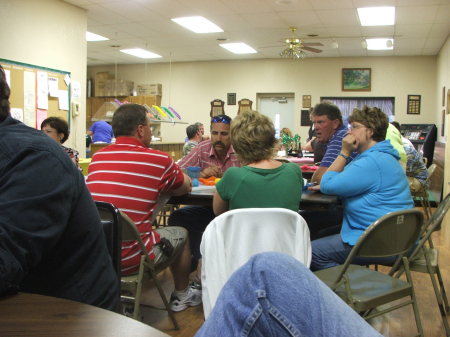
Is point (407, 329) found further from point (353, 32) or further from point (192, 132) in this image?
point (353, 32)

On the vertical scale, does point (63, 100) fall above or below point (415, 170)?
above

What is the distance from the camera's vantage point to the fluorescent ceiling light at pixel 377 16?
6930mm

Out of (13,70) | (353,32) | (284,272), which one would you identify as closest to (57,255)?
(284,272)

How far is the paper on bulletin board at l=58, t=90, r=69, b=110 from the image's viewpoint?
645cm

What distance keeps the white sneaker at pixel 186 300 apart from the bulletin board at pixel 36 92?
3368 mm

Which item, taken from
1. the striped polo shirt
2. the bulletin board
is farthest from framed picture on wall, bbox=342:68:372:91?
the striped polo shirt

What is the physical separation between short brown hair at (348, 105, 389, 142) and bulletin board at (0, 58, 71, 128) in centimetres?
410

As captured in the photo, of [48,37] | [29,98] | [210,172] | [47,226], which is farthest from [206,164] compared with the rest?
[48,37]

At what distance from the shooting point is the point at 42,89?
6.12 m

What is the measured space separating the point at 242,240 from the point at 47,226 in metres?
1.01

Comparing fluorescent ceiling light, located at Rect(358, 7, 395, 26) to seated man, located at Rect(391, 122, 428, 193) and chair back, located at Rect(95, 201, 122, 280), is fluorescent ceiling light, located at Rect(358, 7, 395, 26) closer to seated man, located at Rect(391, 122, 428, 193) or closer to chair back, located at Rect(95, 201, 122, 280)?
seated man, located at Rect(391, 122, 428, 193)

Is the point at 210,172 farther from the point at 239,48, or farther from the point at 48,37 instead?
the point at 239,48

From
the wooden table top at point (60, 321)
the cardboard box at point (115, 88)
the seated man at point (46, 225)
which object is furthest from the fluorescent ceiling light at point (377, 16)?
the wooden table top at point (60, 321)

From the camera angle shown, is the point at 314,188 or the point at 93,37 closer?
the point at 314,188
